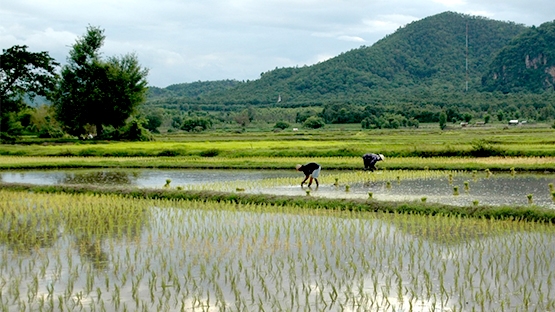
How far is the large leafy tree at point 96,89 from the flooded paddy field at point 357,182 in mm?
17295

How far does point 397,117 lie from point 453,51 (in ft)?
161

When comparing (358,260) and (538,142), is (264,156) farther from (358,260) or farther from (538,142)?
(358,260)

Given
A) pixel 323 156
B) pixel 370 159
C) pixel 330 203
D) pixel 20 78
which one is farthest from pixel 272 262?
pixel 20 78

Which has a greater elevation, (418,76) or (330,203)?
(418,76)

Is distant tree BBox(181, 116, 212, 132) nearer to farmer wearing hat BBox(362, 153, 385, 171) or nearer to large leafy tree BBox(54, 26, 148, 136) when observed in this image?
large leafy tree BBox(54, 26, 148, 136)

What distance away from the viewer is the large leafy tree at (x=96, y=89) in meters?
36.4

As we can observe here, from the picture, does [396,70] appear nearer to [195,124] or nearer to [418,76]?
[418,76]

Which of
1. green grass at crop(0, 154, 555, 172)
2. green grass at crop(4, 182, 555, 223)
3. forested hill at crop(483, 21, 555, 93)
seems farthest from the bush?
forested hill at crop(483, 21, 555, 93)

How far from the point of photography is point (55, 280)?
655 centimetres

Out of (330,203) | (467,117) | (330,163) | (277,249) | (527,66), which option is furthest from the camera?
(527,66)

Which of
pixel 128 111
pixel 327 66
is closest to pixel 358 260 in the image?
pixel 128 111

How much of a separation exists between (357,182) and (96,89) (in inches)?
977

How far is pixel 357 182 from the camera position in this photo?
14.8m

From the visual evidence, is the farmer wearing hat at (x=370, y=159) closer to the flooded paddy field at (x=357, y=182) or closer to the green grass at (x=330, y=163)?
the flooded paddy field at (x=357, y=182)
